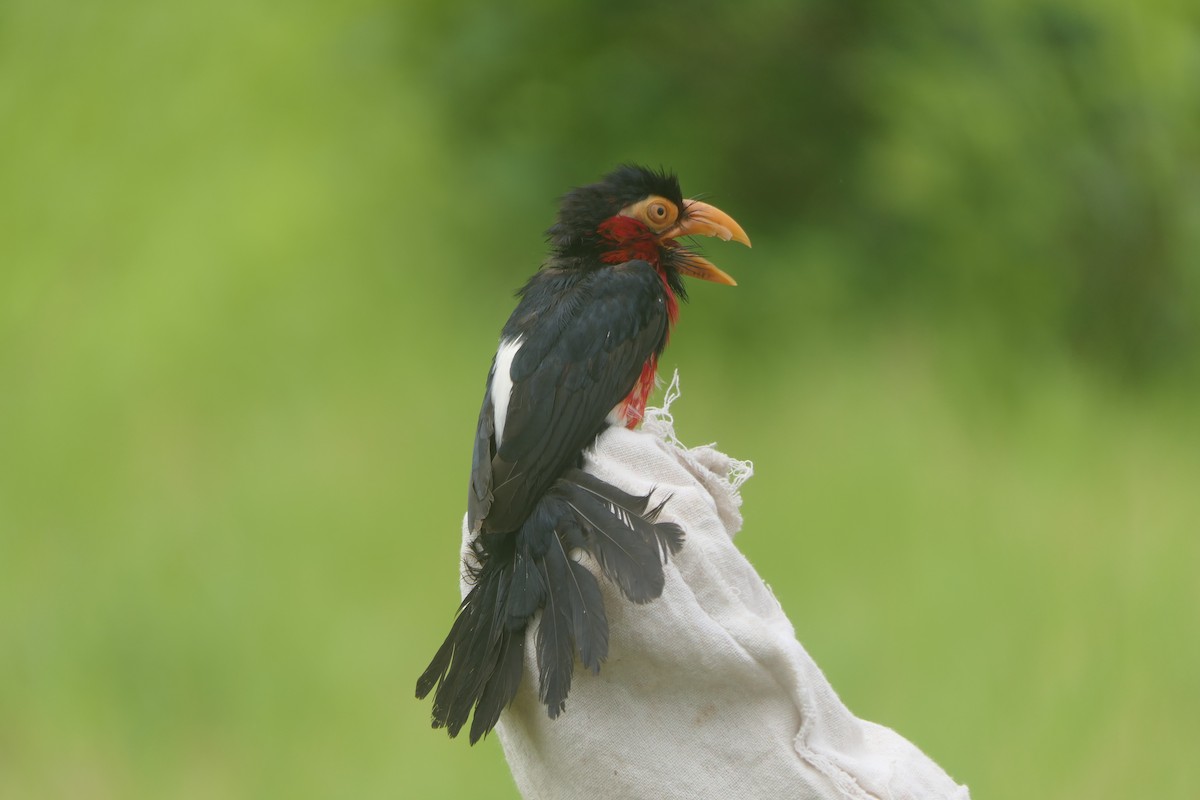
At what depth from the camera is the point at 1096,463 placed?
5.07 meters

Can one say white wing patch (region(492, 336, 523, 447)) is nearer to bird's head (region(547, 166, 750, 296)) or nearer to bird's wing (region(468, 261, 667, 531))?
bird's wing (region(468, 261, 667, 531))

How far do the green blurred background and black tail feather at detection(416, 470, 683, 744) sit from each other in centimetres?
228

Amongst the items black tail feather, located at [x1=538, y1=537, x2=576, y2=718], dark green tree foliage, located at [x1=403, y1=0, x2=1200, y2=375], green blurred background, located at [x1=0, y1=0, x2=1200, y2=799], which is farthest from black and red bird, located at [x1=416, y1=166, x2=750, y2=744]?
dark green tree foliage, located at [x1=403, y1=0, x2=1200, y2=375]

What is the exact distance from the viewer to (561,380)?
2027mm

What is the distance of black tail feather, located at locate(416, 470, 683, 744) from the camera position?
5.64 ft

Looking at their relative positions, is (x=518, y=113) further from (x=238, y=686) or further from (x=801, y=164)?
(x=238, y=686)

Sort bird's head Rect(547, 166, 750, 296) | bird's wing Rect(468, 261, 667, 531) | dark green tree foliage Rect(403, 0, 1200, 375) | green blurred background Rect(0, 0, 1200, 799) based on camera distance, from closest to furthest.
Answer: bird's wing Rect(468, 261, 667, 531) < bird's head Rect(547, 166, 750, 296) < green blurred background Rect(0, 0, 1200, 799) < dark green tree foliage Rect(403, 0, 1200, 375)

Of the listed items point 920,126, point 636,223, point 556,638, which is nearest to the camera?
point 556,638

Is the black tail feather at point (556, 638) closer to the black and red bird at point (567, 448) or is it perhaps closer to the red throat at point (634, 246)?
the black and red bird at point (567, 448)

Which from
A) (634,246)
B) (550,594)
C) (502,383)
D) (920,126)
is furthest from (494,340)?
(550,594)

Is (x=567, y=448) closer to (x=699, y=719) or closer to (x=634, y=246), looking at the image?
(x=699, y=719)

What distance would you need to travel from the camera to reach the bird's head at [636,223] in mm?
2326

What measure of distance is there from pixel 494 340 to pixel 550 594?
132 inches

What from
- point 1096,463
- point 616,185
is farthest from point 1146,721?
point 616,185
